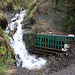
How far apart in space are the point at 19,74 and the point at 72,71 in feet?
10.8

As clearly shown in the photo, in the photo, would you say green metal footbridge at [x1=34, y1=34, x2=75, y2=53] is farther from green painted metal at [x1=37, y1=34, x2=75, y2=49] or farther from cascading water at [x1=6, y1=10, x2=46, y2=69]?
cascading water at [x1=6, y1=10, x2=46, y2=69]

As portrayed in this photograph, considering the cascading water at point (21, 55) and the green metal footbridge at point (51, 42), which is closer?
the green metal footbridge at point (51, 42)

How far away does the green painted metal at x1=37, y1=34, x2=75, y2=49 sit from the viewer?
292 inches

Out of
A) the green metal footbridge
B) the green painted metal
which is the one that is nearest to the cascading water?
the green metal footbridge

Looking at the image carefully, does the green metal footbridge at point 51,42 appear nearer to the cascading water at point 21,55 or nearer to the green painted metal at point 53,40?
the green painted metal at point 53,40

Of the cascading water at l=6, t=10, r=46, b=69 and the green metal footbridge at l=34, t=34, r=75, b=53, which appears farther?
the cascading water at l=6, t=10, r=46, b=69

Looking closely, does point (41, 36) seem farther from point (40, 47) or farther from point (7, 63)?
point (7, 63)

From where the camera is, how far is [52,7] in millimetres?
10641

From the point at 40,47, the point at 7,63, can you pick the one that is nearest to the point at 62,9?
the point at 40,47

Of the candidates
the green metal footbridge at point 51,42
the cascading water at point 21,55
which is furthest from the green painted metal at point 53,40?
the cascading water at point 21,55

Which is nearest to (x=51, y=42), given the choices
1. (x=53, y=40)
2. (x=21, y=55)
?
(x=53, y=40)

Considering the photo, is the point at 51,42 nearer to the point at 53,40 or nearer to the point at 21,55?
the point at 53,40

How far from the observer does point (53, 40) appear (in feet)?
25.7

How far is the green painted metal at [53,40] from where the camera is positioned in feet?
24.3
